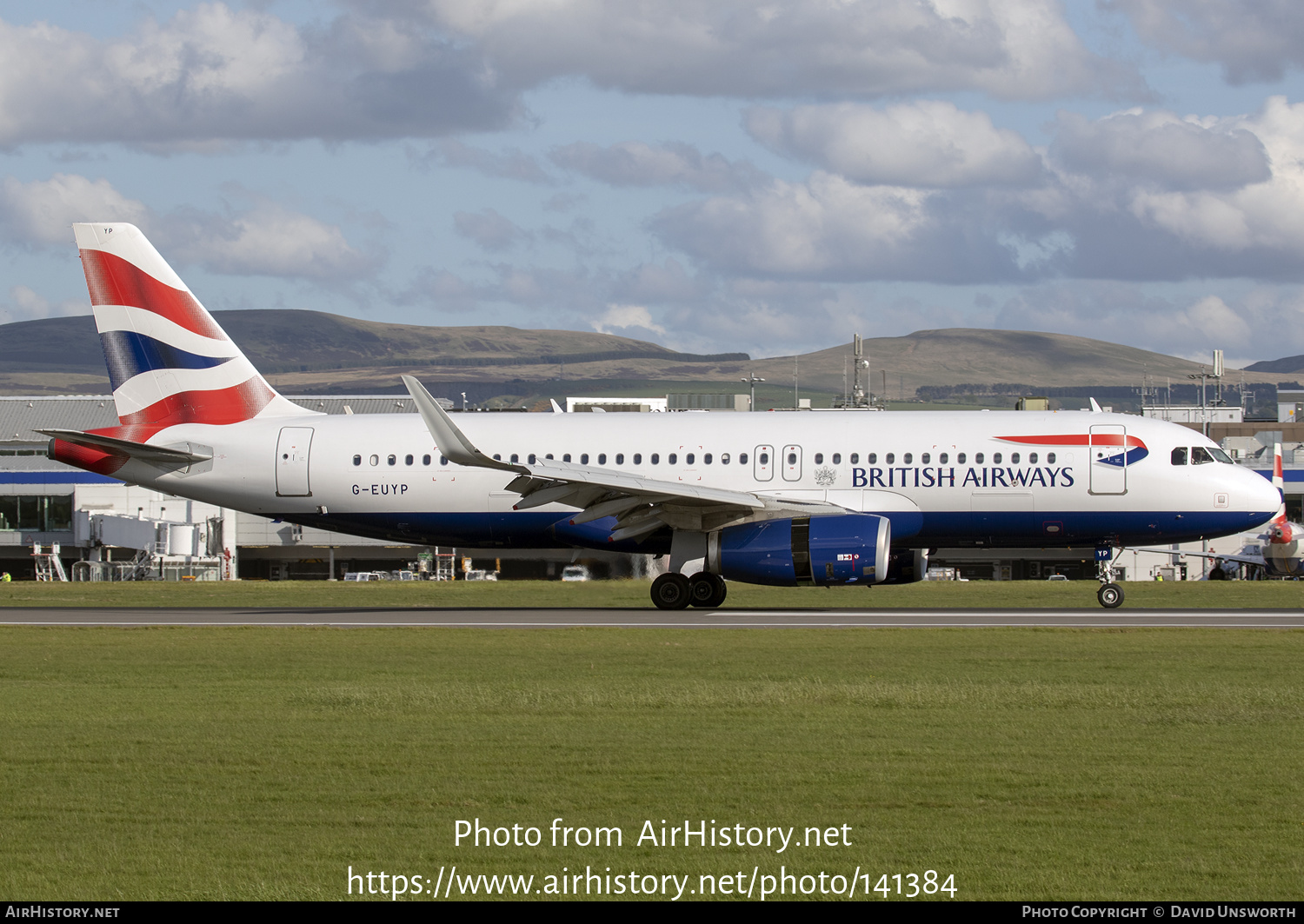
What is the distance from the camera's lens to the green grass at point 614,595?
122 feet

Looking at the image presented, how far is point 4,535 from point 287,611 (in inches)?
2107

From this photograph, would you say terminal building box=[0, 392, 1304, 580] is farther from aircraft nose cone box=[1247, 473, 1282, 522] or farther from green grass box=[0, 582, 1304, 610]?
aircraft nose cone box=[1247, 473, 1282, 522]

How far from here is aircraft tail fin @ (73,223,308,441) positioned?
35906 millimetres

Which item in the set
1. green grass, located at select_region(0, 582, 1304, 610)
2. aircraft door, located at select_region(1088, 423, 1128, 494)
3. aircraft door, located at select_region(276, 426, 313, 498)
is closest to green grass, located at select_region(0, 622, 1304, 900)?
aircraft door, located at select_region(1088, 423, 1128, 494)

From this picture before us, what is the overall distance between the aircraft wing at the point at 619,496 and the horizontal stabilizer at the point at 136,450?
24.5 feet

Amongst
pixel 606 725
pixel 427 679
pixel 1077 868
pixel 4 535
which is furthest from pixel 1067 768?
pixel 4 535

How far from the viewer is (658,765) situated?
43.1ft

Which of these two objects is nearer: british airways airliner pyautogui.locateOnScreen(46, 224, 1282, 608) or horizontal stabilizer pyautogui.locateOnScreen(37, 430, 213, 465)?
british airways airliner pyautogui.locateOnScreen(46, 224, 1282, 608)

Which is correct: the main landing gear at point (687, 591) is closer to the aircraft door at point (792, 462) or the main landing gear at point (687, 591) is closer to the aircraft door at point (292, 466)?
the aircraft door at point (792, 462)

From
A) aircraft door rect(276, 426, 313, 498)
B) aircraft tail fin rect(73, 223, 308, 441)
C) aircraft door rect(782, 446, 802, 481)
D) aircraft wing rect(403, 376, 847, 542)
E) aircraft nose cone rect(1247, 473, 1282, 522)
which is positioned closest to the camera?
aircraft wing rect(403, 376, 847, 542)

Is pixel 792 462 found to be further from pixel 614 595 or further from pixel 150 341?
pixel 150 341

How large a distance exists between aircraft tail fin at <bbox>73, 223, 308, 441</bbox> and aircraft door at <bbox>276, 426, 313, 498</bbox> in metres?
1.49

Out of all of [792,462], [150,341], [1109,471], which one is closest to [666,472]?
[792,462]

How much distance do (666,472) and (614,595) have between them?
5.62 m
